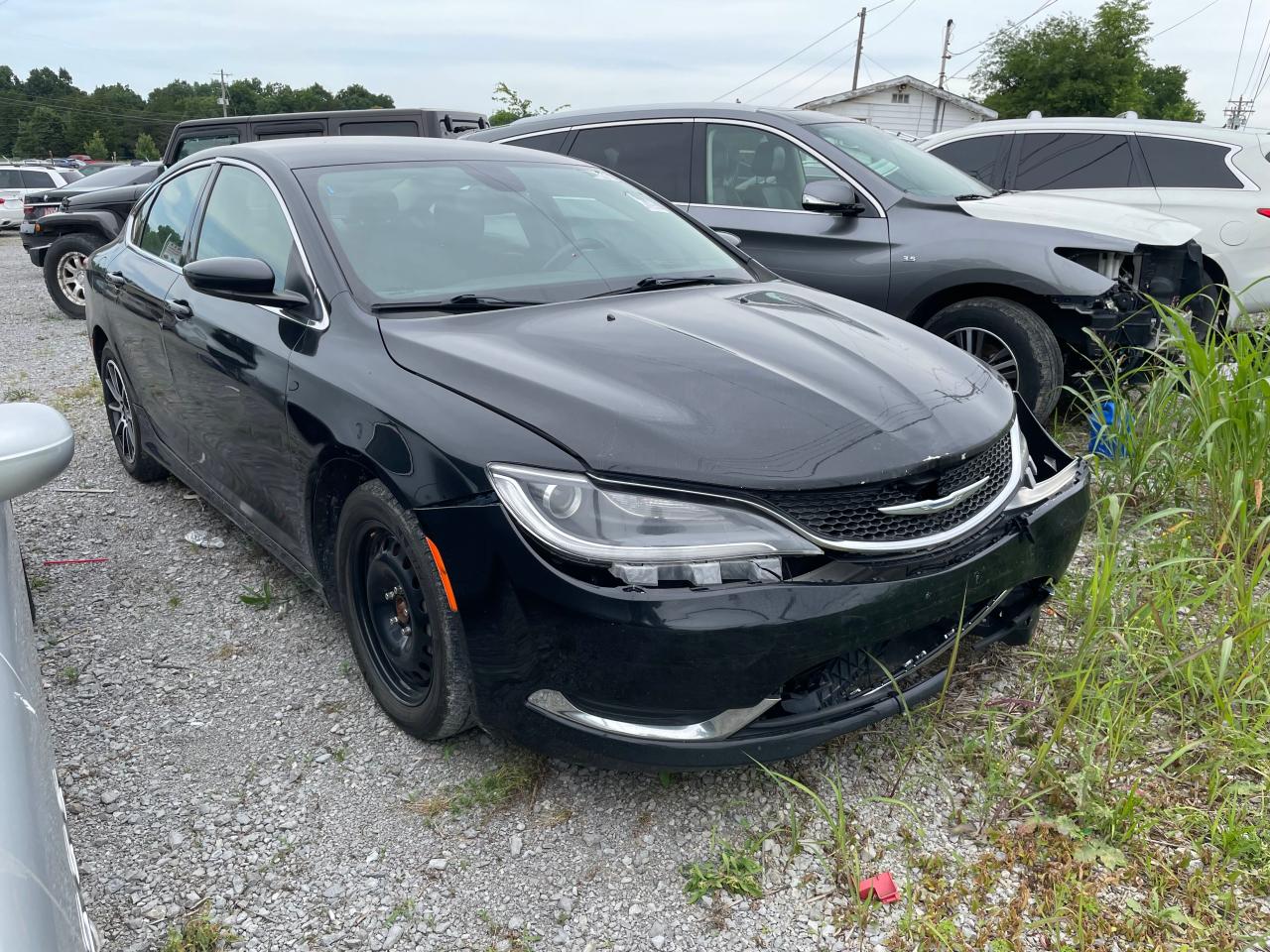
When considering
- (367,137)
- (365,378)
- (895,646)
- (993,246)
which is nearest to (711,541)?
(895,646)

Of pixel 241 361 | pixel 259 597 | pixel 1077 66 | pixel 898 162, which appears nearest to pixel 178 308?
pixel 241 361

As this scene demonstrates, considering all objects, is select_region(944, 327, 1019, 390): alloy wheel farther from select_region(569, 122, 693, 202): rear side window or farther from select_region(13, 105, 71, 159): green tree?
select_region(13, 105, 71, 159): green tree

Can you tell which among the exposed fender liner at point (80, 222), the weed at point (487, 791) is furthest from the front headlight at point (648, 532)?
the exposed fender liner at point (80, 222)

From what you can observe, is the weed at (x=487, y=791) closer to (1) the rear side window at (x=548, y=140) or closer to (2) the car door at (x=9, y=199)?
(1) the rear side window at (x=548, y=140)

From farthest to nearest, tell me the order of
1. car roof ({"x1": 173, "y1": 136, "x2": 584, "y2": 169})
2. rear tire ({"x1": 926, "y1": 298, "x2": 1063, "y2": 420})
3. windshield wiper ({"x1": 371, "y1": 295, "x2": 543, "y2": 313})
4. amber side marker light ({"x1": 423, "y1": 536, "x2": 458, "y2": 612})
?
rear tire ({"x1": 926, "y1": 298, "x2": 1063, "y2": 420}) → car roof ({"x1": 173, "y1": 136, "x2": 584, "y2": 169}) → windshield wiper ({"x1": 371, "y1": 295, "x2": 543, "y2": 313}) → amber side marker light ({"x1": 423, "y1": 536, "x2": 458, "y2": 612})

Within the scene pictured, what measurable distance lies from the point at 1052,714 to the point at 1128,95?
3925cm

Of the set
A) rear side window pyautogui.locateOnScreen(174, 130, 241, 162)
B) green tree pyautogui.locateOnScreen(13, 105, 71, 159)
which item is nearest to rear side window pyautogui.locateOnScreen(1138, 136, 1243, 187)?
rear side window pyautogui.locateOnScreen(174, 130, 241, 162)

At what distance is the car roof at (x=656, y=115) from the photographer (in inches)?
216

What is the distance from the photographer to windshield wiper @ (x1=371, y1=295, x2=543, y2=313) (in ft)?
8.73

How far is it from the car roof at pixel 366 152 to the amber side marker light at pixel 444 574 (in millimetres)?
1618

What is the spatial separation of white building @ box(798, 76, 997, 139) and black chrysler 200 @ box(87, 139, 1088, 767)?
38.5 m

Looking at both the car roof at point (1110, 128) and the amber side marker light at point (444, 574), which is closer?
the amber side marker light at point (444, 574)

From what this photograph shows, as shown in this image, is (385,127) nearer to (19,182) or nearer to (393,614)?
(393,614)

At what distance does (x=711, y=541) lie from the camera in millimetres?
1984
